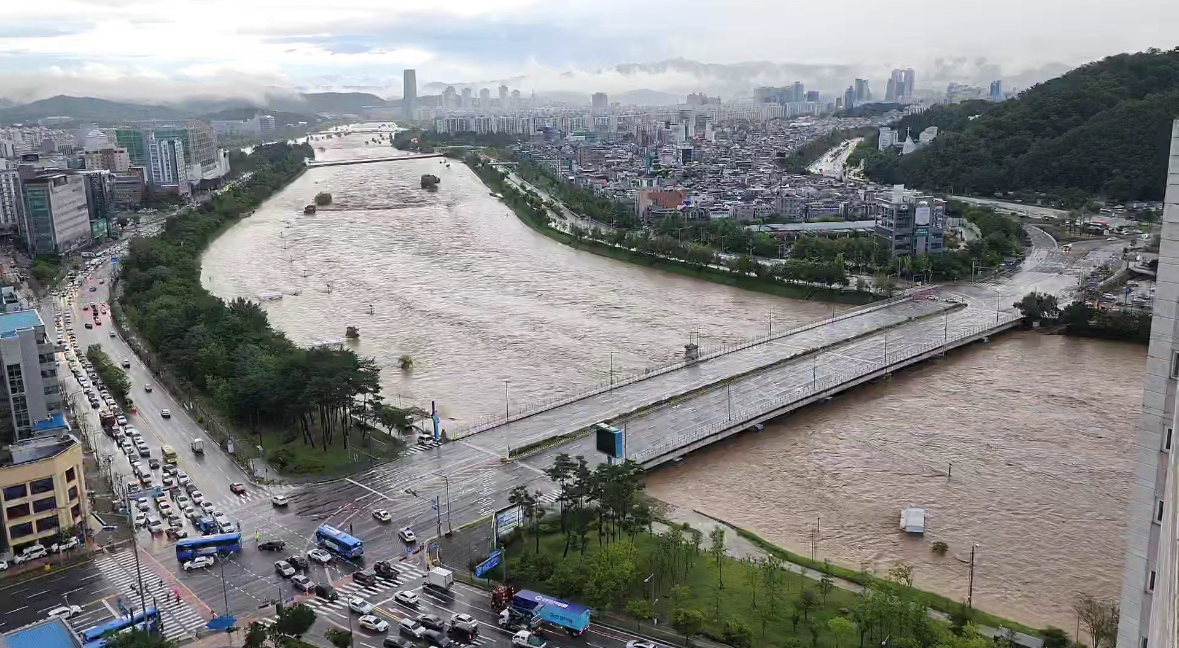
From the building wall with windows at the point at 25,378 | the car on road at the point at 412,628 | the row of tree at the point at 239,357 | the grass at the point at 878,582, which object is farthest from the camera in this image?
the row of tree at the point at 239,357

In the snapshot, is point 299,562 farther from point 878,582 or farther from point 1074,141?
point 1074,141

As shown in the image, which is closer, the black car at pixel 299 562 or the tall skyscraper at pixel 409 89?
the black car at pixel 299 562

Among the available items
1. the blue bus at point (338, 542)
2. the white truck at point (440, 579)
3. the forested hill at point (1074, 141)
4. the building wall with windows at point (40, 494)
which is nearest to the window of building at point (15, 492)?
the building wall with windows at point (40, 494)

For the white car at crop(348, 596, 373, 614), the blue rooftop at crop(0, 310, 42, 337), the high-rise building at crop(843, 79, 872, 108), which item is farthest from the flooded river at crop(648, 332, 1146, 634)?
the high-rise building at crop(843, 79, 872, 108)

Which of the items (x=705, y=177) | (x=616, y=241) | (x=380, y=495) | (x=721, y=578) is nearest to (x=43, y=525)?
(x=380, y=495)

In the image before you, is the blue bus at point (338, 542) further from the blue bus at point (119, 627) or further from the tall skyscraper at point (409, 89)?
the tall skyscraper at point (409, 89)

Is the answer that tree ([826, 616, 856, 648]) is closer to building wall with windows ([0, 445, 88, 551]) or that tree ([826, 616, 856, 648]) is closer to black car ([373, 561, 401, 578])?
black car ([373, 561, 401, 578])
